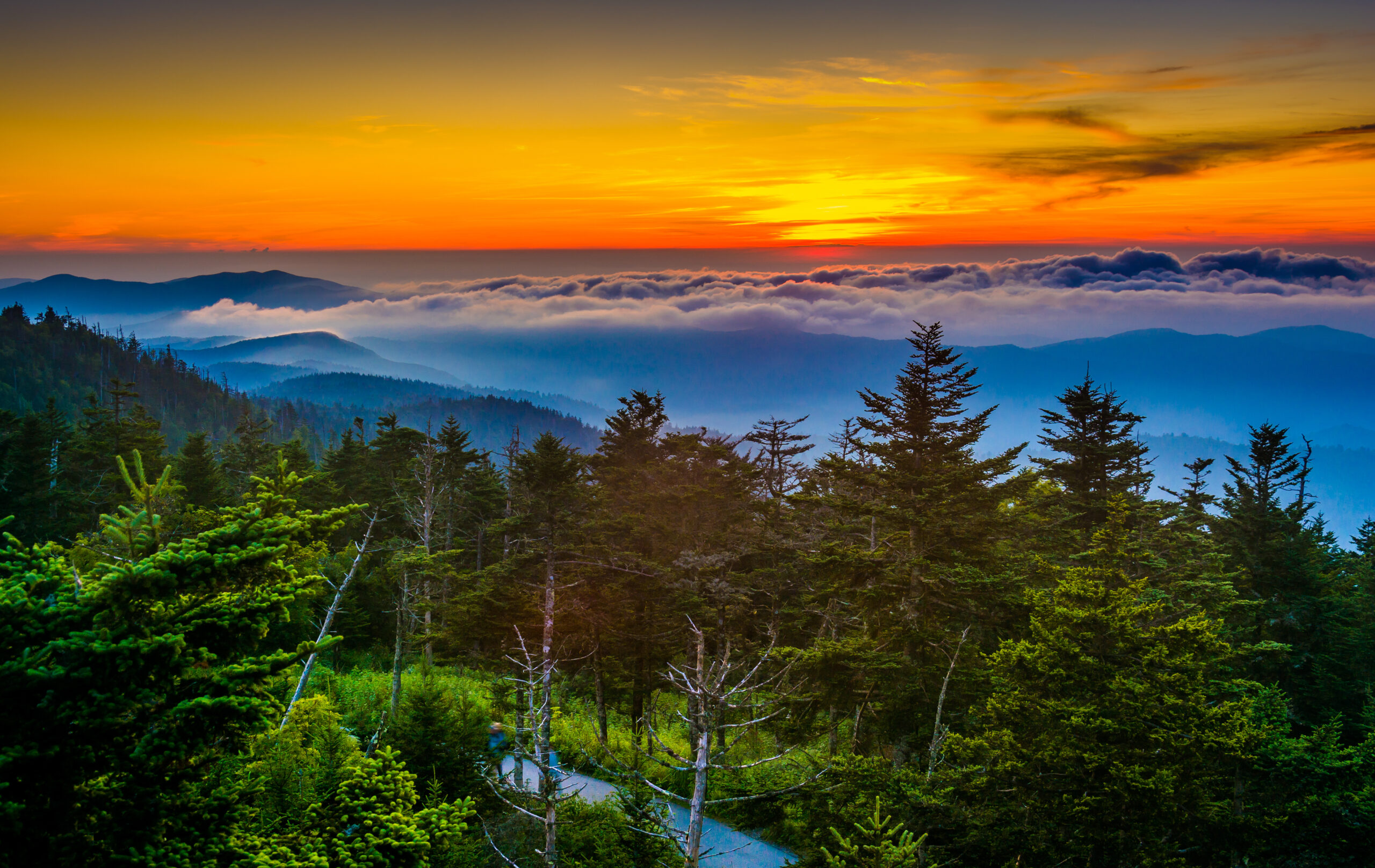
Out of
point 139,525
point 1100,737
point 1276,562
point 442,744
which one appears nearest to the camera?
point 139,525

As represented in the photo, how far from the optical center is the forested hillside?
7754 mm

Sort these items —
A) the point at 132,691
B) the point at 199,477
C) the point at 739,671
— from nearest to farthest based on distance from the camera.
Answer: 1. the point at 132,691
2. the point at 739,671
3. the point at 199,477

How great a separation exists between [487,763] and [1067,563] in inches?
799

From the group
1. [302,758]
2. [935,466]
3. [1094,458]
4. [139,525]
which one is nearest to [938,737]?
[935,466]

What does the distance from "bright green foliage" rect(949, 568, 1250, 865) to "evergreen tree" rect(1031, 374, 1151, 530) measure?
34.2 feet

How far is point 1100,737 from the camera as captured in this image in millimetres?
16156

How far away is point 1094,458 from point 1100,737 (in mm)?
14845

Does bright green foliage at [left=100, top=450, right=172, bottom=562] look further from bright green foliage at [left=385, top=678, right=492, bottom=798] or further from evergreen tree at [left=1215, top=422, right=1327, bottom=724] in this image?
evergreen tree at [left=1215, top=422, right=1327, bottom=724]

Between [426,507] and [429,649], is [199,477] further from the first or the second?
[426,507]

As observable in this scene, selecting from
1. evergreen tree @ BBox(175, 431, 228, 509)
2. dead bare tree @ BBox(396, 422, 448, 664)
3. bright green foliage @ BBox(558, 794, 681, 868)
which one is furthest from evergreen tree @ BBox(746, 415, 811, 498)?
evergreen tree @ BBox(175, 431, 228, 509)

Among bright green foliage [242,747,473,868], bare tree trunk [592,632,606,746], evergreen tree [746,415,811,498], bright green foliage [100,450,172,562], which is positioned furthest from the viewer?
evergreen tree [746,415,811,498]

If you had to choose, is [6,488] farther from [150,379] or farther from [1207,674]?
[150,379]

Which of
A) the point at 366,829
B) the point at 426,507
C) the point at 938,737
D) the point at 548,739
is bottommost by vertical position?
the point at 548,739

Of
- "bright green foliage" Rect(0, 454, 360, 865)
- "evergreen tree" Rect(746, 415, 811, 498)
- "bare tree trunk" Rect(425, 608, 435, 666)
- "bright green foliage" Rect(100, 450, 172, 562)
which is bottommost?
"bare tree trunk" Rect(425, 608, 435, 666)
